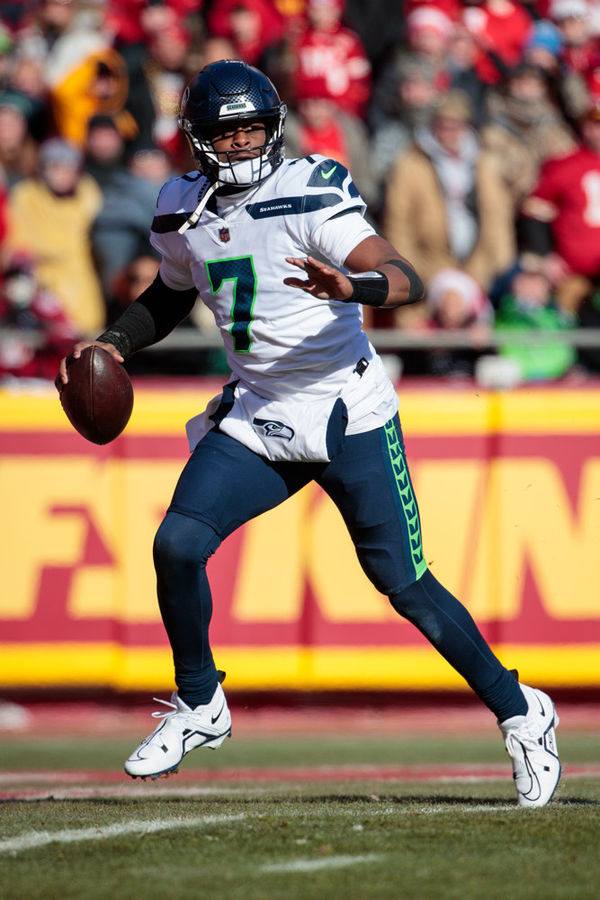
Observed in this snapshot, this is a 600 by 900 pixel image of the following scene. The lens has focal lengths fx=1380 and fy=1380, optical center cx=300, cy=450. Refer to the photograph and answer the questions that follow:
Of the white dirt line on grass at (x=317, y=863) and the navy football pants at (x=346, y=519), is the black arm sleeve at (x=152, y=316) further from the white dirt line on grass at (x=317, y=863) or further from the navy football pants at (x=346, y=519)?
the white dirt line on grass at (x=317, y=863)

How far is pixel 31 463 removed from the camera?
693 cm

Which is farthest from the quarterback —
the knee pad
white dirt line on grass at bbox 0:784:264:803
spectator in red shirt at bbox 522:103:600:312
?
spectator in red shirt at bbox 522:103:600:312

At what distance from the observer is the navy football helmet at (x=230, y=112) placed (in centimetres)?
396

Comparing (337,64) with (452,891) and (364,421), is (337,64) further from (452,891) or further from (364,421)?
(452,891)

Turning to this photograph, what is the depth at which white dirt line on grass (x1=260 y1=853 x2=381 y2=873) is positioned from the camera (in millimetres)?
3113

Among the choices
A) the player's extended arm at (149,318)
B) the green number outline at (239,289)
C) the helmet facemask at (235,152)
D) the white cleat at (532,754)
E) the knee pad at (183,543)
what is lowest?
the white cleat at (532,754)

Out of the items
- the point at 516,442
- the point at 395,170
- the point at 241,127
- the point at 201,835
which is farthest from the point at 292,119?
the point at 201,835

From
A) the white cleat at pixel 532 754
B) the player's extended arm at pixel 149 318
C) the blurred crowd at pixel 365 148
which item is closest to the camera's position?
the white cleat at pixel 532 754

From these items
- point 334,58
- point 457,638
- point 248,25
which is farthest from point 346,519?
point 248,25

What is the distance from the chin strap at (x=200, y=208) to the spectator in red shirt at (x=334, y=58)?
5412 millimetres

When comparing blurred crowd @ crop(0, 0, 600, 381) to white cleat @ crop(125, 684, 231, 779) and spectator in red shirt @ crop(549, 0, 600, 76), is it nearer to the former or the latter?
spectator in red shirt @ crop(549, 0, 600, 76)

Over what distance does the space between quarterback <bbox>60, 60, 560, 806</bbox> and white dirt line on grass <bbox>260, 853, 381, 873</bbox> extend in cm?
94

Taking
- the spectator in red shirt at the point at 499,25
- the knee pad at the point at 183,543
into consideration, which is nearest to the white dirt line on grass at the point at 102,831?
the knee pad at the point at 183,543

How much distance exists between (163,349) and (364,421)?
10.9 ft
